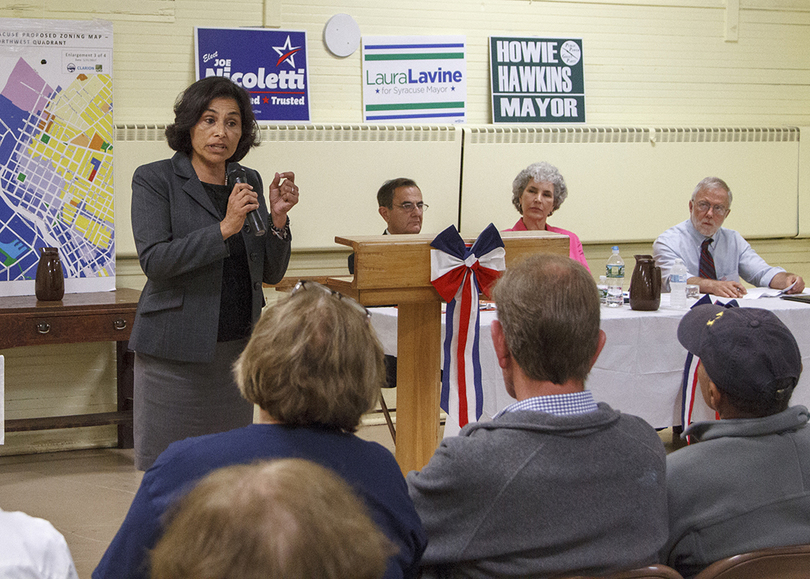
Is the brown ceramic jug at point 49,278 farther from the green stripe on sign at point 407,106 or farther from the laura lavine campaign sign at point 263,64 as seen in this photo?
the green stripe on sign at point 407,106

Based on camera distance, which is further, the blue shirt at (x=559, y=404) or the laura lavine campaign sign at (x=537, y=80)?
the laura lavine campaign sign at (x=537, y=80)

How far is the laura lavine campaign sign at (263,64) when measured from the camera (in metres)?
4.24

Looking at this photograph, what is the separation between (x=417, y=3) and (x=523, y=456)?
3869 millimetres

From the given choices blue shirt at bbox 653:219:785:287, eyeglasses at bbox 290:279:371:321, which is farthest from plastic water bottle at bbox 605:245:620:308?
eyeglasses at bbox 290:279:371:321

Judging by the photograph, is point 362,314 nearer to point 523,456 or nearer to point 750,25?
point 523,456

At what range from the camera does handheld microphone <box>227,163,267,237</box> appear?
7.30 ft

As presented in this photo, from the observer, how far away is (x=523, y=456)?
4.03ft

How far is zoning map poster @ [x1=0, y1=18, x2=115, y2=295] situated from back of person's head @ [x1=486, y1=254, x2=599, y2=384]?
10.6ft

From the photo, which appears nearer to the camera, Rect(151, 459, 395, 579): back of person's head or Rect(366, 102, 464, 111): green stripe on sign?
Rect(151, 459, 395, 579): back of person's head

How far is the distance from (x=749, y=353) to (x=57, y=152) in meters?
3.61

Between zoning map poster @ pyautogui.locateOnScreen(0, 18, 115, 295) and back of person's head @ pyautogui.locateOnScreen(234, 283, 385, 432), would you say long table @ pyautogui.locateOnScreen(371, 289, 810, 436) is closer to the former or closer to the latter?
zoning map poster @ pyautogui.locateOnScreen(0, 18, 115, 295)

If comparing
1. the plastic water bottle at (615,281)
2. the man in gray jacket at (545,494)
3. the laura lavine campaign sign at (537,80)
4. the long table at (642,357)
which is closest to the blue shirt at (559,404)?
the man in gray jacket at (545,494)

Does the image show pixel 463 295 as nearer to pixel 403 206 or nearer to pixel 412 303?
pixel 412 303

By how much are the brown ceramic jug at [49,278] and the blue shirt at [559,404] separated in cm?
310
